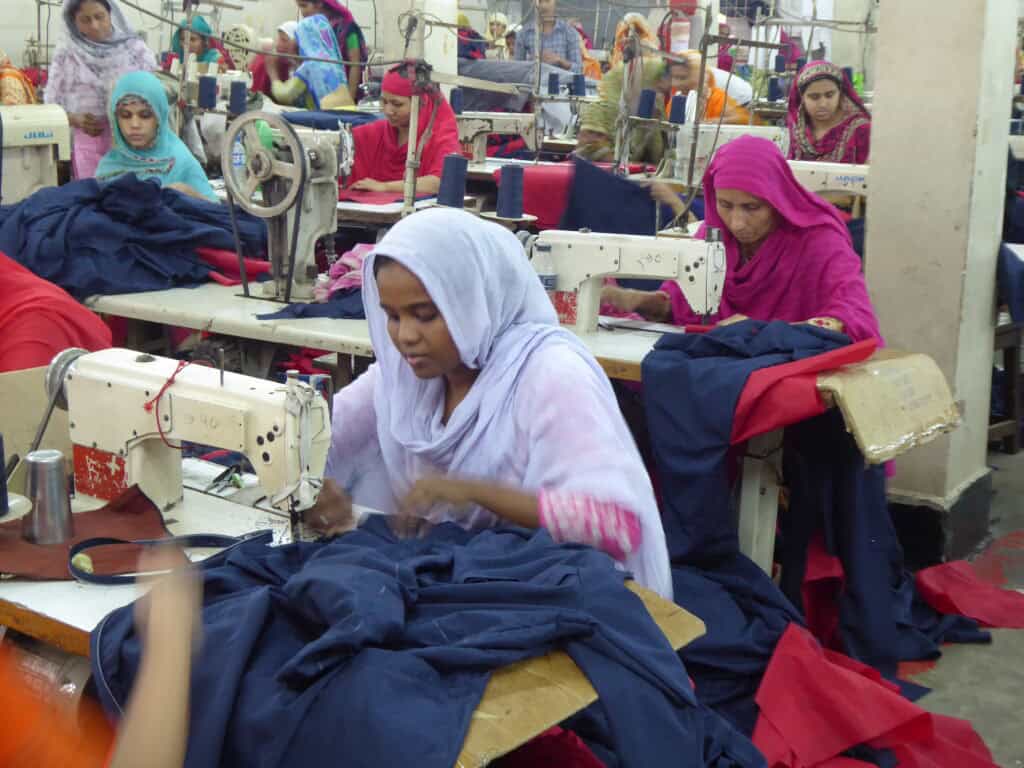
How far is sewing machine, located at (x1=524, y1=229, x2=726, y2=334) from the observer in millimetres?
2838

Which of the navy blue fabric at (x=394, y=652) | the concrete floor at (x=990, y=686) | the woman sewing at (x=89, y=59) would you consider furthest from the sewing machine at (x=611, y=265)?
the woman sewing at (x=89, y=59)

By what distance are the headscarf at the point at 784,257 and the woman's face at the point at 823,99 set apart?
2.09m

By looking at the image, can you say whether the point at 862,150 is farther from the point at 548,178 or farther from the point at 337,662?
the point at 337,662

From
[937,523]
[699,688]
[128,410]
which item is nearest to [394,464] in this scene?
[128,410]

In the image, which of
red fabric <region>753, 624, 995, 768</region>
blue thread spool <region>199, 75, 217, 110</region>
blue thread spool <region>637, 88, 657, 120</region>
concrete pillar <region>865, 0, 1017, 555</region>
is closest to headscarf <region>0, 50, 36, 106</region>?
blue thread spool <region>199, 75, 217, 110</region>

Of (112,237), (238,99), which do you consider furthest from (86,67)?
(112,237)

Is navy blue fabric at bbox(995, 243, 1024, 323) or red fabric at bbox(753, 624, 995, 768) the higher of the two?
navy blue fabric at bbox(995, 243, 1024, 323)

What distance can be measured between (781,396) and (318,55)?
5.93 m

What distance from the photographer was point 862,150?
4.99 metres

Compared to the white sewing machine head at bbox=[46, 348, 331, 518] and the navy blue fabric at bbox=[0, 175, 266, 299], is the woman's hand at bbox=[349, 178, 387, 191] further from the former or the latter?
the white sewing machine head at bbox=[46, 348, 331, 518]

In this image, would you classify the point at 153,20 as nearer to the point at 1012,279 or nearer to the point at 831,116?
the point at 831,116

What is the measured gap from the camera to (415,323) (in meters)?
1.87

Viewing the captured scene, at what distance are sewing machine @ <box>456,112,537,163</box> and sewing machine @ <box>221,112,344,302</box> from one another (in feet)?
7.97

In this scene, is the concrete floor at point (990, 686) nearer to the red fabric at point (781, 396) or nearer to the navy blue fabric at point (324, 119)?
the red fabric at point (781, 396)
